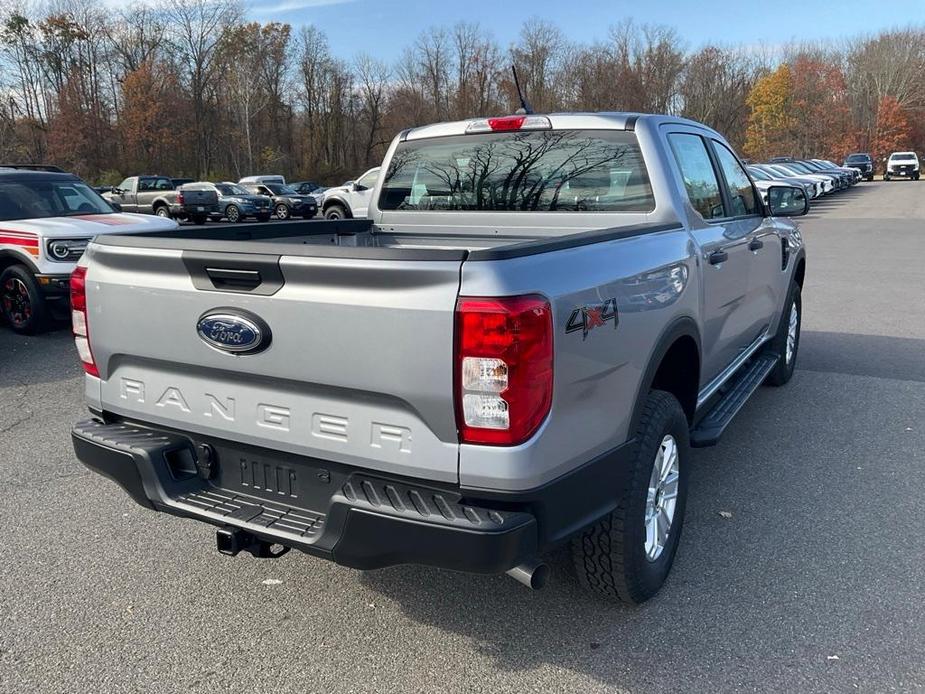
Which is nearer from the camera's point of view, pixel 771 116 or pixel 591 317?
pixel 591 317

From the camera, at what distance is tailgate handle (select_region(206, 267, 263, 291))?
8.25 feet

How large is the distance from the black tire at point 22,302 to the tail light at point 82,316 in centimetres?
600

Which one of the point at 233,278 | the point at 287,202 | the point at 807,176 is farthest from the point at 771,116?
the point at 233,278

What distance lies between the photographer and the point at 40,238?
8.17 m

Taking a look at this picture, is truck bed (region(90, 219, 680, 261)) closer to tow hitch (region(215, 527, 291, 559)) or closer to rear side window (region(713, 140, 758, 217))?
tow hitch (region(215, 527, 291, 559))

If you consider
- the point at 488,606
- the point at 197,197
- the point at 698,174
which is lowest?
the point at 488,606

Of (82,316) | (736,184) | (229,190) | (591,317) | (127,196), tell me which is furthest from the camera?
(229,190)

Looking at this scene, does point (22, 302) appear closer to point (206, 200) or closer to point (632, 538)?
point (632, 538)

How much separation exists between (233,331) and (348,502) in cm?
72

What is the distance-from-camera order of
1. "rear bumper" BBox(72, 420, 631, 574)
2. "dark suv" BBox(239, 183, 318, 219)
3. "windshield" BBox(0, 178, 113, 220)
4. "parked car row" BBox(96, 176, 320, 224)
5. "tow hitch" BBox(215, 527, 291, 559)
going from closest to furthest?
"rear bumper" BBox(72, 420, 631, 574) < "tow hitch" BBox(215, 527, 291, 559) < "windshield" BBox(0, 178, 113, 220) < "parked car row" BBox(96, 176, 320, 224) < "dark suv" BBox(239, 183, 318, 219)

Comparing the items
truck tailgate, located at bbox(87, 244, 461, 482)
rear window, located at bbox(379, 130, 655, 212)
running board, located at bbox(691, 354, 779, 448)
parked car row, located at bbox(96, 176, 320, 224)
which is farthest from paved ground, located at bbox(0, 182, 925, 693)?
parked car row, located at bbox(96, 176, 320, 224)

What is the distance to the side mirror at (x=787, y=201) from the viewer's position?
542 cm

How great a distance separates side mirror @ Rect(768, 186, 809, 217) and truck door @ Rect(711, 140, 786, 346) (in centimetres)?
25

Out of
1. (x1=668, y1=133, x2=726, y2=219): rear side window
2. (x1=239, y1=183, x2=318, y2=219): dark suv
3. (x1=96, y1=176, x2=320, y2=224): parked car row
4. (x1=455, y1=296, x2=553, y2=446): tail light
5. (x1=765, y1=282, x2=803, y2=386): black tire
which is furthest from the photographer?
(x1=239, y1=183, x2=318, y2=219): dark suv
